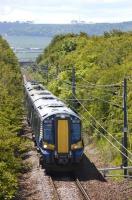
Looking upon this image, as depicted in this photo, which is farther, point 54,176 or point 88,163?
point 88,163

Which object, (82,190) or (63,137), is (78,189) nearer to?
(82,190)

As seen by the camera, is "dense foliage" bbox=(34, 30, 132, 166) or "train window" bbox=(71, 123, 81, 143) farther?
"dense foliage" bbox=(34, 30, 132, 166)

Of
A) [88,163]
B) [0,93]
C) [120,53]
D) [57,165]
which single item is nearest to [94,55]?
[120,53]

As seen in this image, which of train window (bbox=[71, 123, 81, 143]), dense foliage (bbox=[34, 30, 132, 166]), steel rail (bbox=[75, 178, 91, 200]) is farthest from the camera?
dense foliage (bbox=[34, 30, 132, 166])

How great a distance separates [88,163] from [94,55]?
108ft

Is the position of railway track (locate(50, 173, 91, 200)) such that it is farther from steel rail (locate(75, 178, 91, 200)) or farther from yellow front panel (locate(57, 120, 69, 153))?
yellow front panel (locate(57, 120, 69, 153))

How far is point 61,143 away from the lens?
27.7 meters

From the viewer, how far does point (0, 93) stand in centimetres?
3869

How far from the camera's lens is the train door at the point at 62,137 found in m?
27.7

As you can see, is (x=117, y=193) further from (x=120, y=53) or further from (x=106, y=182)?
(x=120, y=53)

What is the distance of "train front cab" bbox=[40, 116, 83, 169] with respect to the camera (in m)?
27.7

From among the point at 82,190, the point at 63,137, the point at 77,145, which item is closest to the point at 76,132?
the point at 77,145

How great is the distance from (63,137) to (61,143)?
333 mm

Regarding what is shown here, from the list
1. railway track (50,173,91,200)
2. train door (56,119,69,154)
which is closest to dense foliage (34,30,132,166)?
train door (56,119,69,154)
